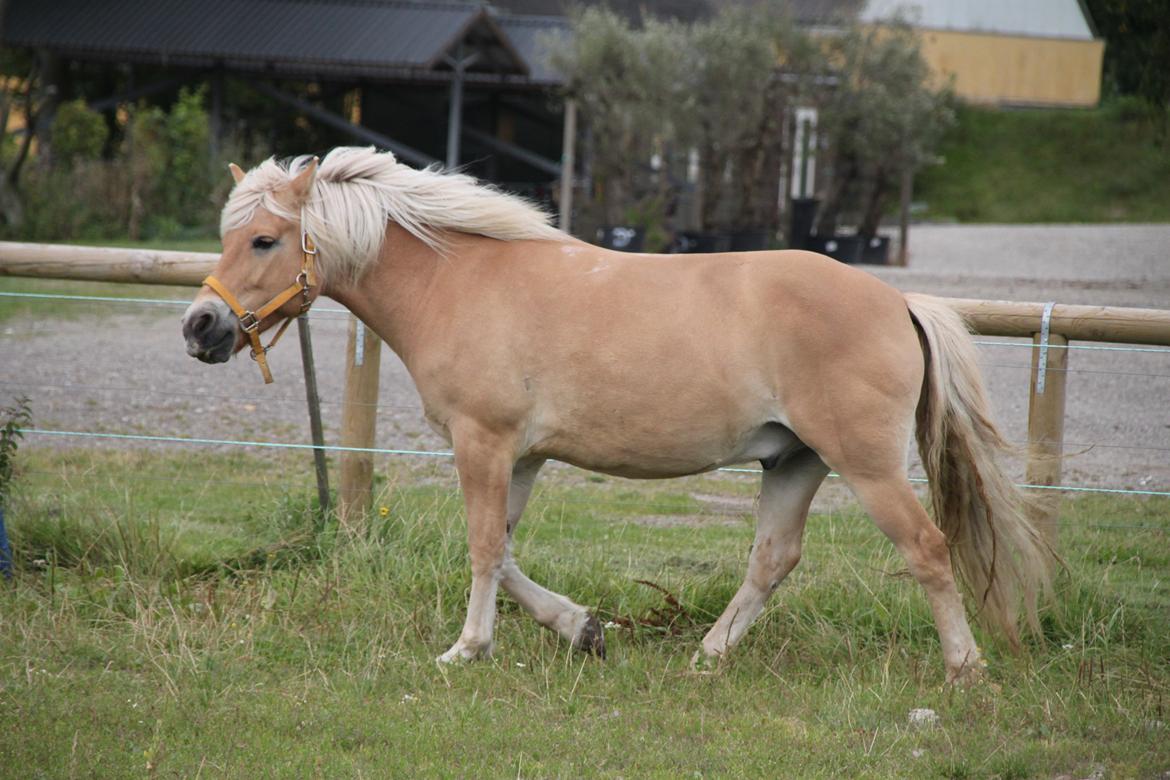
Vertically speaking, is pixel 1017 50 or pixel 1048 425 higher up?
pixel 1017 50

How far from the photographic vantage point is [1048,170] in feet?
99.1

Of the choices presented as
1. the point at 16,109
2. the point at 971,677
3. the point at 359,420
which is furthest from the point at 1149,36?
the point at 16,109

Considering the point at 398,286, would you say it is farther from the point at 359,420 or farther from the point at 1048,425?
the point at 1048,425

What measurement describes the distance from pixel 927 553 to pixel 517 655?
1.54m

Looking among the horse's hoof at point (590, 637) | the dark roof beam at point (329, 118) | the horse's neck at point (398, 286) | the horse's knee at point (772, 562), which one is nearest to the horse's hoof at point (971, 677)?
the horse's knee at point (772, 562)

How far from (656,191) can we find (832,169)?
3438mm

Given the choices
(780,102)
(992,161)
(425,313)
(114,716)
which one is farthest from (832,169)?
(114,716)

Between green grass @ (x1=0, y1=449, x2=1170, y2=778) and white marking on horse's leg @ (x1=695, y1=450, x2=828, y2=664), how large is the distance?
0.44 ft

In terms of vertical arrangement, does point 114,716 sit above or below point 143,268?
below

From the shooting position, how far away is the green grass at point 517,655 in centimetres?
357

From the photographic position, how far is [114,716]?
3.76 meters

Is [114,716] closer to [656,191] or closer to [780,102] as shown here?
[656,191]

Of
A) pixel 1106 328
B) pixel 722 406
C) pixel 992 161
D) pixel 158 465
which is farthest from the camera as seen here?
pixel 992 161

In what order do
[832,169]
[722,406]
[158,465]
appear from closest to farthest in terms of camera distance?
1. [722,406]
2. [158,465]
3. [832,169]
